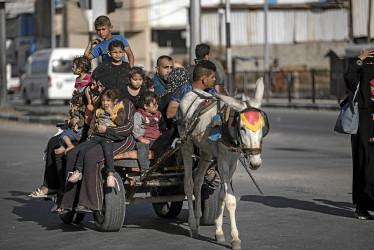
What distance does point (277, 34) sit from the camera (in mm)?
62406

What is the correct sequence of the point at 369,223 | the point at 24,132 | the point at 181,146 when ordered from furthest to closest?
the point at 24,132, the point at 369,223, the point at 181,146

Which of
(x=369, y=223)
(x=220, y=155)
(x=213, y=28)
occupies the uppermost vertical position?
(x=213, y=28)

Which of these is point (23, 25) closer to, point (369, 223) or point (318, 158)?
point (318, 158)

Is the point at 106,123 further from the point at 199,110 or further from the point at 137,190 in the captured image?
the point at 199,110

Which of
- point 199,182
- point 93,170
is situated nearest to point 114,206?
point 93,170

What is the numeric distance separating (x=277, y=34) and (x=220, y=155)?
5494 cm

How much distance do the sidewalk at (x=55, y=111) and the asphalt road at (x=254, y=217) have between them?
33.2ft

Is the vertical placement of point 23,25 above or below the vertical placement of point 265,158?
above

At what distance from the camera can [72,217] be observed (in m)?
9.65

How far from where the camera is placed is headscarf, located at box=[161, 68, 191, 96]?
9688 millimetres

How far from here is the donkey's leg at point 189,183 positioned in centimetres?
867

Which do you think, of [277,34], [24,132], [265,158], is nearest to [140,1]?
[277,34]

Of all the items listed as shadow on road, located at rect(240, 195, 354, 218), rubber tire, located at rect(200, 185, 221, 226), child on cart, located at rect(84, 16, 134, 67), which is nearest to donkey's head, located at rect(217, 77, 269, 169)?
rubber tire, located at rect(200, 185, 221, 226)

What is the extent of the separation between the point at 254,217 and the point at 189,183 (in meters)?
1.36
